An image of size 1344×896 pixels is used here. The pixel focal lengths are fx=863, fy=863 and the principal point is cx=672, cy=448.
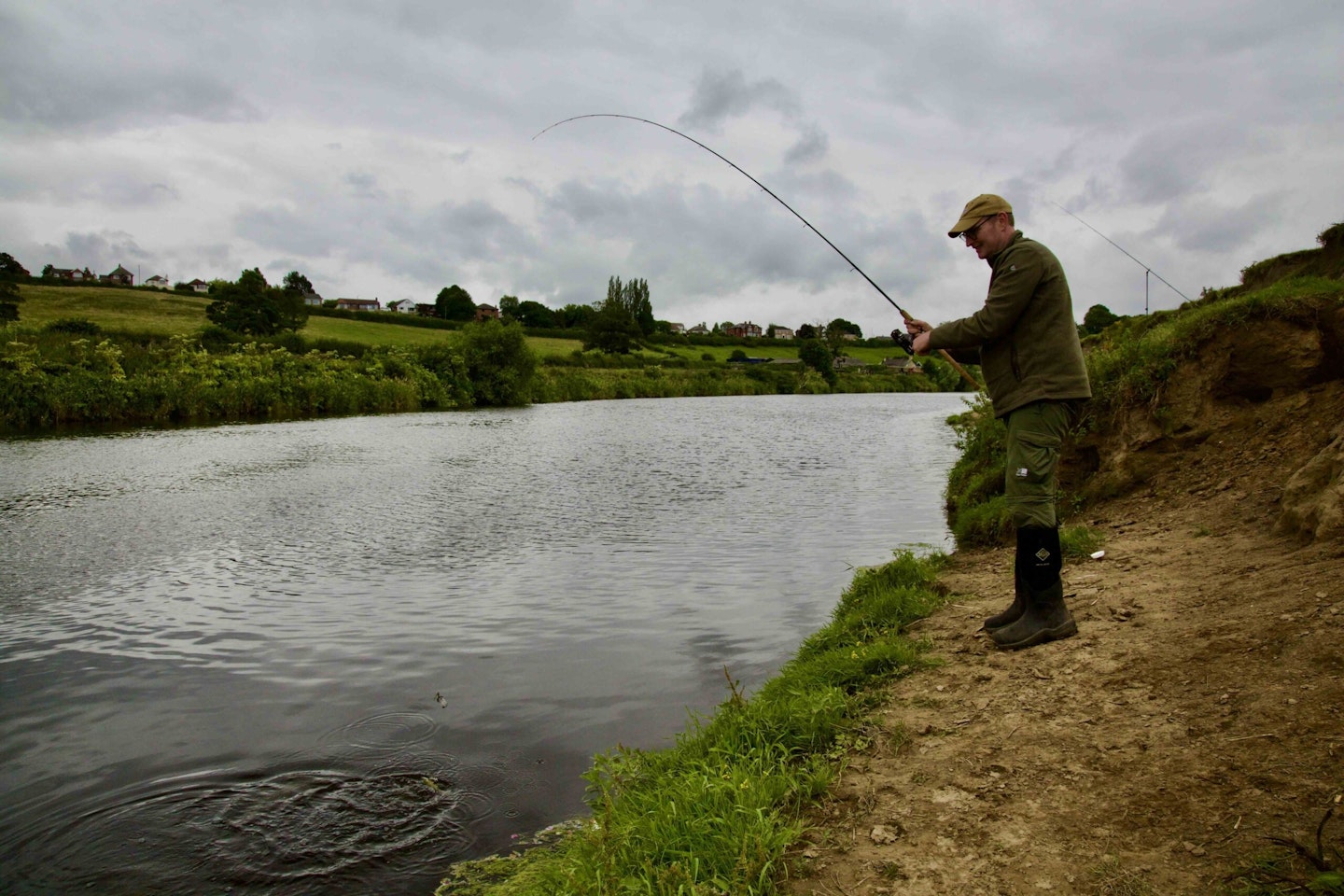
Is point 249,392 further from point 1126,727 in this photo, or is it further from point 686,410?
point 1126,727

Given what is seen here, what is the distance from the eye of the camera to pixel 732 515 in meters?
15.5

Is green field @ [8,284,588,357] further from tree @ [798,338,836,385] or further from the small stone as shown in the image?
the small stone

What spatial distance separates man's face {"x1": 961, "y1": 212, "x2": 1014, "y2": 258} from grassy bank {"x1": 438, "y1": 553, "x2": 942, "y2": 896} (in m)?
2.70

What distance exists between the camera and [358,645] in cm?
845

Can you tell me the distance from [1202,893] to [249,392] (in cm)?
4700

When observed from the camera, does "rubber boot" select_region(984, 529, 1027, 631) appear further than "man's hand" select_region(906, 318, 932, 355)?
No

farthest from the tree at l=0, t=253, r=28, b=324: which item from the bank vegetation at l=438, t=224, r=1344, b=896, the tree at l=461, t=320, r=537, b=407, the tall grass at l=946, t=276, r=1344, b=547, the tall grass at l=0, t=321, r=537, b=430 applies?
the bank vegetation at l=438, t=224, r=1344, b=896

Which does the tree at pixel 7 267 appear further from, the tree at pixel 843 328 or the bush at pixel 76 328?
the tree at pixel 843 328

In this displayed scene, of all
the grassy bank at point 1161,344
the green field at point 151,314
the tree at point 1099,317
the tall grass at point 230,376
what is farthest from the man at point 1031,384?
the green field at point 151,314

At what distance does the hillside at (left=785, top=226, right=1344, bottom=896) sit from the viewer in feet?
10.2

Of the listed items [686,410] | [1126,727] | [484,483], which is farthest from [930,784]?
[686,410]

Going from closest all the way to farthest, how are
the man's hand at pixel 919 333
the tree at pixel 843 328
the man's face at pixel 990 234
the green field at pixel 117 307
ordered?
the man's face at pixel 990 234 < the man's hand at pixel 919 333 < the green field at pixel 117 307 < the tree at pixel 843 328

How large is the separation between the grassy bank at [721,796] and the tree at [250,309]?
268 feet

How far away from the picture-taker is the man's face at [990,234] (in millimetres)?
5629
